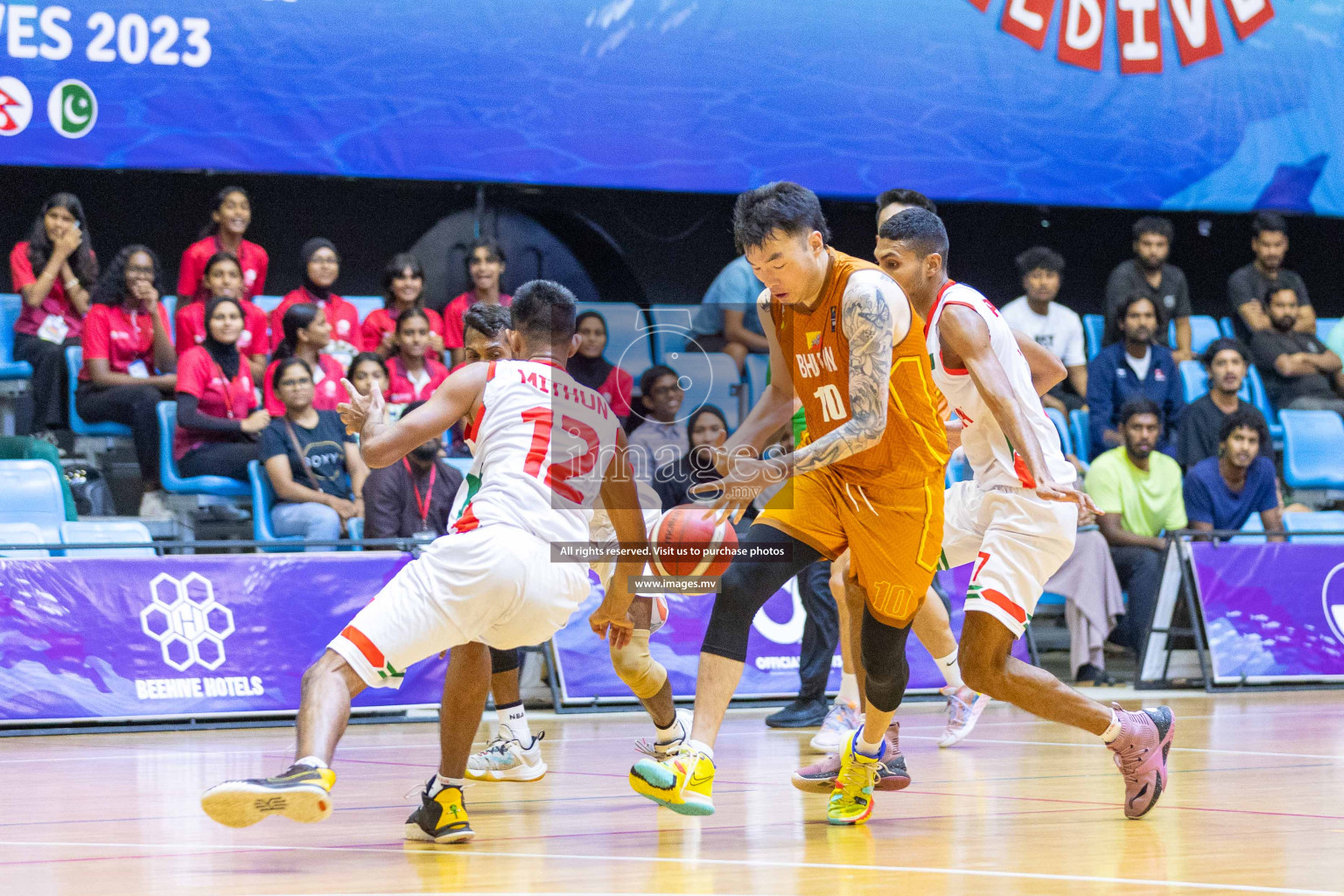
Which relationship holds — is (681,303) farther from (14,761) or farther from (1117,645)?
(14,761)

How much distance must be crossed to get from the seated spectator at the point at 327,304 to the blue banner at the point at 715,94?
59 centimetres

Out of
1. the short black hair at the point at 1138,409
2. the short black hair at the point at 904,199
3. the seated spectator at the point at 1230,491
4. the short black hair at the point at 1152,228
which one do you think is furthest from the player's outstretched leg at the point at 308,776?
the short black hair at the point at 1152,228

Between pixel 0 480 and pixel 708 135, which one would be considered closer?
pixel 0 480

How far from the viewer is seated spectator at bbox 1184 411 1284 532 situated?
36.6 ft

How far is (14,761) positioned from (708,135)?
6.71 meters

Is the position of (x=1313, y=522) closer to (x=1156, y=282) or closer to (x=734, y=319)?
(x=1156, y=282)

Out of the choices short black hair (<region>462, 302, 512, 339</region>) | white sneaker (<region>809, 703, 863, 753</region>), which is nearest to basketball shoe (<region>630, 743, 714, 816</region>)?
short black hair (<region>462, 302, 512, 339</region>)

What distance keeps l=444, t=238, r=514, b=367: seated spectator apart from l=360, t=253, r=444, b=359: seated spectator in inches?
5.8

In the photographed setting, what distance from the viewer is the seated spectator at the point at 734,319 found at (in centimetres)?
1109

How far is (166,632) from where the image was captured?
840 centimetres

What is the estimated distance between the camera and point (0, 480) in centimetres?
922

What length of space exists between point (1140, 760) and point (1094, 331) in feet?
28.3

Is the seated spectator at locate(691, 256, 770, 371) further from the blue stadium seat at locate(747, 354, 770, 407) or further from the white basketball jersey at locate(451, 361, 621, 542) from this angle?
the white basketball jersey at locate(451, 361, 621, 542)

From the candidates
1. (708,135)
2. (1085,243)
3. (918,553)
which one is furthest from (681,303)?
(918,553)
